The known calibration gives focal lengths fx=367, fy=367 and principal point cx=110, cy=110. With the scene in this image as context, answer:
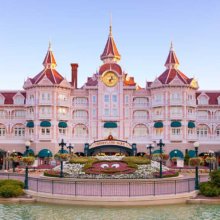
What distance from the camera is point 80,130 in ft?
213

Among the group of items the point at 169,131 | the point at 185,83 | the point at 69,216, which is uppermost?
the point at 185,83

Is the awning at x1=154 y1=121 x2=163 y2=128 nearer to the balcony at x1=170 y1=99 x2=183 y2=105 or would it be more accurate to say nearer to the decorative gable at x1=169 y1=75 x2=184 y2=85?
the balcony at x1=170 y1=99 x2=183 y2=105

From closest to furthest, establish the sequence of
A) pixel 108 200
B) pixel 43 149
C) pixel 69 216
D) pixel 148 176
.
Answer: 1. pixel 69 216
2. pixel 108 200
3. pixel 148 176
4. pixel 43 149

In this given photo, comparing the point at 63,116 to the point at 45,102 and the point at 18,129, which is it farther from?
the point at 18,129

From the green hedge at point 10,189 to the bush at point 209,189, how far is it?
13.4 meters

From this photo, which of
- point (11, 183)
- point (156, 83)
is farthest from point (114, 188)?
point (156, 83)

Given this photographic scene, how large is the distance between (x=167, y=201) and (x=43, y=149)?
3837cm

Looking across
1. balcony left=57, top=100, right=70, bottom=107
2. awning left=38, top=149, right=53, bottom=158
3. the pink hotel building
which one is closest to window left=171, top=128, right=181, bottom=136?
the pink hotel building

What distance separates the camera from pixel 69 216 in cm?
2200

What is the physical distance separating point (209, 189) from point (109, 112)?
38.6 m

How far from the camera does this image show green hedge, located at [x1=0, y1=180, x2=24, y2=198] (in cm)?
2623

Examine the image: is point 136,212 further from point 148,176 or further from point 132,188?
point 148,176

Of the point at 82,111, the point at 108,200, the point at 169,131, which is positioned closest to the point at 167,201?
the point at 108,200

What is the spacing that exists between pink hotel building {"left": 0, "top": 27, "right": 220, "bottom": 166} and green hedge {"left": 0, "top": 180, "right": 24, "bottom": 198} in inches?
1288
